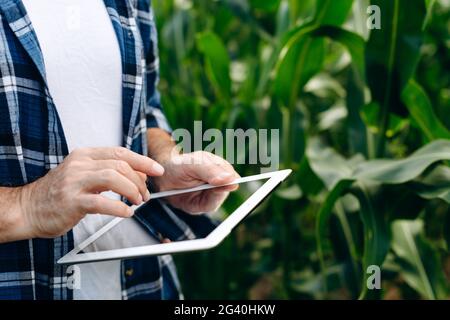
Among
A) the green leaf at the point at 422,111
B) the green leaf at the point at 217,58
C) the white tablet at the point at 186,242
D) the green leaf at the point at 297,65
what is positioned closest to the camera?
the white tablet at the point at 186,242

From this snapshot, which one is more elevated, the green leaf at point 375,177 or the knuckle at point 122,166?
the knuckle at point 122,166

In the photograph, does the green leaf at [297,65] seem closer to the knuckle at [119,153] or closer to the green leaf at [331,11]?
the green leaf at [331,11]

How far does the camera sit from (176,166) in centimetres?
69

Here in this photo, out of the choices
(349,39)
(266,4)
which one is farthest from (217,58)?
(349,39)

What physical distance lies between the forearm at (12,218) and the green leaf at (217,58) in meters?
0.79

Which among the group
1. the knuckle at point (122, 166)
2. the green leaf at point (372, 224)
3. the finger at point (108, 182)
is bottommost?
the green leaf at point (372, 224)

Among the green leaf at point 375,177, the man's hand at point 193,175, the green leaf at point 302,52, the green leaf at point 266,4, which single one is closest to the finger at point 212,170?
the man's hand at point 193,175

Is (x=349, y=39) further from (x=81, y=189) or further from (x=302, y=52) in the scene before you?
(x=81, y=189)

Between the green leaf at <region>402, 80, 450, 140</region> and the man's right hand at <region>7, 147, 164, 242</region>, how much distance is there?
20.9 inches

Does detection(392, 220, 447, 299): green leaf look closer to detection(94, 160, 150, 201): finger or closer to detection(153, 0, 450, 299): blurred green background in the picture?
detection(153, 0, 450, 299): blurred green background

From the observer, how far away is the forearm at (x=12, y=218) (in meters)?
0.59

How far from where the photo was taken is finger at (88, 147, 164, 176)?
57 cm

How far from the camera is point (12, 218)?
590 mm

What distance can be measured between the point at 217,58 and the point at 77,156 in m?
0.83
